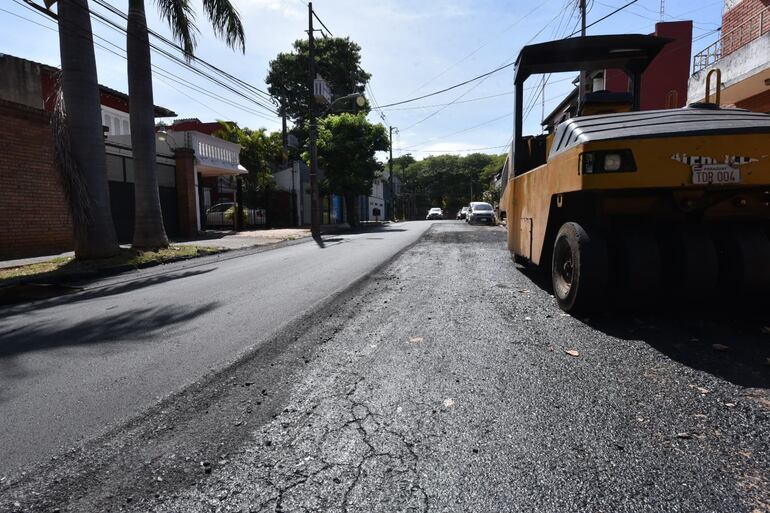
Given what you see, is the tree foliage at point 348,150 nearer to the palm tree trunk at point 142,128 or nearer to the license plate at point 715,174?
the palm tree trunk at point 142,128

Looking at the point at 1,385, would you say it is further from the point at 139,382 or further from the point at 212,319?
the point at 212,319

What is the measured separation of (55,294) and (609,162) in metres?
7.93

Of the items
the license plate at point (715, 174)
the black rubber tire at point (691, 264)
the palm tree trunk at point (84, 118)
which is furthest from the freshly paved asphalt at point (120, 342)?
the license plate at point (715, 174)

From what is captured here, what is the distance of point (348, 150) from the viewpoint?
29.7m

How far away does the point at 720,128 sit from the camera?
352 centimetres

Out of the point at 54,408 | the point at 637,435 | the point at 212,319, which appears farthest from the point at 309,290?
the point at 637,435

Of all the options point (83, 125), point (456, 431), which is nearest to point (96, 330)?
point (456, 431)

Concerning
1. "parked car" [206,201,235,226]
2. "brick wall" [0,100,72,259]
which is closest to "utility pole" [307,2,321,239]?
"parked car" [206,201,235,226]

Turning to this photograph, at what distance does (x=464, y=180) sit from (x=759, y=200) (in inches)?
3160

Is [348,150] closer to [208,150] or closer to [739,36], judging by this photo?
[208,150]

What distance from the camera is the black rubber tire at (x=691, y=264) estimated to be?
383 centimetres

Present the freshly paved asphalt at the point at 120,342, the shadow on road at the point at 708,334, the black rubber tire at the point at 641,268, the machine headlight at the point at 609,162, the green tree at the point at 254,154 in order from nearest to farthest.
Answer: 1. the freshly paved asphalt at the point at 120,342
2. the shadow on road at the point at 708,334
3. the machine headlight at the point at 609,162
4. the black rubber tire at the point at 641,268
5. the green tree at the point at 254,154

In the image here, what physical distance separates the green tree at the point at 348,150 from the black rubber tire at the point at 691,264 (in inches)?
1047

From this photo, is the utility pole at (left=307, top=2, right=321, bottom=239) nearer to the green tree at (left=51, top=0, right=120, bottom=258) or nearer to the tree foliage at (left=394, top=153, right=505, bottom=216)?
the green tree at (left=51, top=0, right=120, bottom=258)
